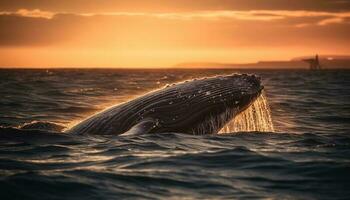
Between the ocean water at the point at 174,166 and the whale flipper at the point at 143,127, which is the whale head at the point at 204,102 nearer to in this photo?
the whale flipper at the point at 143,127

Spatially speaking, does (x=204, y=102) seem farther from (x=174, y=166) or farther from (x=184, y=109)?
(x=174, y=166)

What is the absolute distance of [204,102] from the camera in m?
10.2

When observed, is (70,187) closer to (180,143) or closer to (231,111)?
(180,143)

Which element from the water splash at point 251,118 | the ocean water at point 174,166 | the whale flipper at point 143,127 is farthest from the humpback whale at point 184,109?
the water splash at point 251,118

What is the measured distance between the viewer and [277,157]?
912cm

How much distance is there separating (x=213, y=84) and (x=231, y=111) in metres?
0.62

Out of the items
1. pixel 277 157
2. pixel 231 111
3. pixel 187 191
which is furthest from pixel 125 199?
pixel 231 111

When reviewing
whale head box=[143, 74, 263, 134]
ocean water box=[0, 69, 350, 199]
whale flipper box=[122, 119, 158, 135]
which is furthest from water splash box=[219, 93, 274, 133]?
whale flipper box=[122, 119, 158, 135]

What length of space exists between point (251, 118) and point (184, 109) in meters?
2.19

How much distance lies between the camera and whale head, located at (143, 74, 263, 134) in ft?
33.0

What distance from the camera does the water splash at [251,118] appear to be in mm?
11141

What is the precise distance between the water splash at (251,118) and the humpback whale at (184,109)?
15.6 inches

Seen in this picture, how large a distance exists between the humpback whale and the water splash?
15.6 inches

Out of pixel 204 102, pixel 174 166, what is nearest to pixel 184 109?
pixel 204 102
